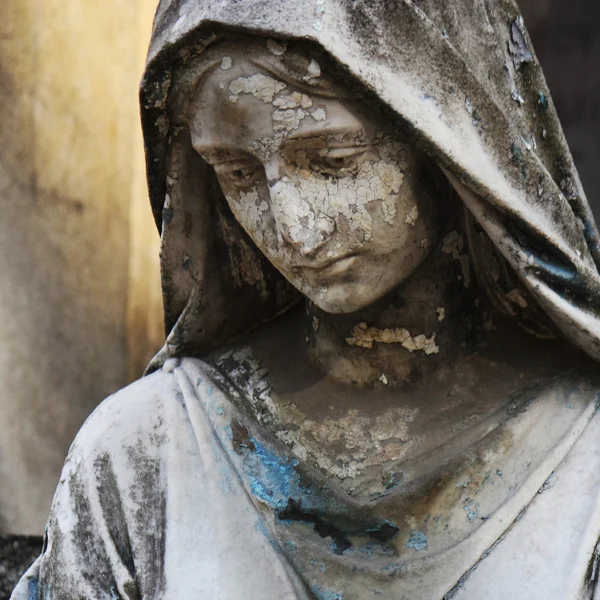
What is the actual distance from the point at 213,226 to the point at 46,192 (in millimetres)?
1356

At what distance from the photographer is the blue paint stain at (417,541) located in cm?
160

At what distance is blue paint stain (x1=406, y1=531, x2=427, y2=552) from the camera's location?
62.8 inches

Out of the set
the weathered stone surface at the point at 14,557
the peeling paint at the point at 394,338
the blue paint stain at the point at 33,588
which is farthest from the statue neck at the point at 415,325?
the weathered stone surface at the point at 14,557

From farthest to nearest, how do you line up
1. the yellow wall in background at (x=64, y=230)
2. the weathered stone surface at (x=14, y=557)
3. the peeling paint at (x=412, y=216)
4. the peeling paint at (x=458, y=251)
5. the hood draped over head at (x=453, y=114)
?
the yellow wall in background at (x=64, y=230) < the weathered stone surface at (x=14, y=557) < the peeling paint at (x=458, y=251) < the peeling paint at (x=412, y=216) < the hood draped over head at (x=453, y=114)

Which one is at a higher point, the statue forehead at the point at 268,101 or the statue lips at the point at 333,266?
the statue forehead at the point at 268,101

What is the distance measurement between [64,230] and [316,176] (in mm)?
1671

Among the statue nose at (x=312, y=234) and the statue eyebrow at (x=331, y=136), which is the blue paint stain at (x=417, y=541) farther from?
the statue eyebrow at (x=331, y=136)

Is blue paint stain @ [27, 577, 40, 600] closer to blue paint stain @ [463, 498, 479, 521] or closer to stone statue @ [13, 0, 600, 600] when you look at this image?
stone statue @ [13, 0, 600, 600]

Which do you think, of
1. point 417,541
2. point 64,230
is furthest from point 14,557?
point 417,541

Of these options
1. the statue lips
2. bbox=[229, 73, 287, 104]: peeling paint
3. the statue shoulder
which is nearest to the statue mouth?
the statue lips

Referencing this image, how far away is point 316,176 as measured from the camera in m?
1.58

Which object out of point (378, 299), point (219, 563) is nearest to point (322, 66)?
point (378, 299)

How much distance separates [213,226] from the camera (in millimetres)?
1860

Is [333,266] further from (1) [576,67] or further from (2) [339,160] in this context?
(1) [576,67]
